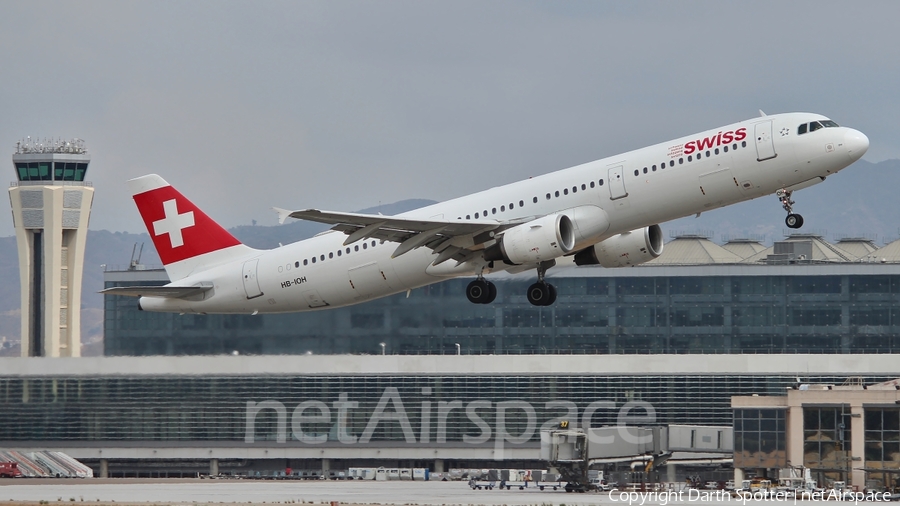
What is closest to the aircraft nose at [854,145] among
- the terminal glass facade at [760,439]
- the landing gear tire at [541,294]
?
the landing gear tire at [541,294]

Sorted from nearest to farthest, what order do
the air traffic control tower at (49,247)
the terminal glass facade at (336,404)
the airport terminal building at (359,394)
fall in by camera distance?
1. the airport terminal building at (359,394)
2. the terminal glass facade at (336,404)
3. the air traffic control tower at (49,247)

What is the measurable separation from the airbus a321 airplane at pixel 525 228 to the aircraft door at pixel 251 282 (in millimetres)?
50

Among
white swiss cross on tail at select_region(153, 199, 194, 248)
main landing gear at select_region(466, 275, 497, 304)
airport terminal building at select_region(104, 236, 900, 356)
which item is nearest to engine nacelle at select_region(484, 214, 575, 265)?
main landing gear at select_region(466, 275, 497, 304)

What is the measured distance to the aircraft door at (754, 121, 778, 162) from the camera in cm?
4453

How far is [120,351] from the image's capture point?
368ft

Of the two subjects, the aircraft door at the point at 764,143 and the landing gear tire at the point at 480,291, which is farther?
the landing gear tire at the point at 480,291

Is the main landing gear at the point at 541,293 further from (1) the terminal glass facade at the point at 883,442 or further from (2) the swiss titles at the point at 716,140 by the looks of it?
(1) the terminal glass facade at the point at 883,442

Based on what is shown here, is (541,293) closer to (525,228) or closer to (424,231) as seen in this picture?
(525,228)

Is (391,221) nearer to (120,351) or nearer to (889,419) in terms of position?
(889,419)

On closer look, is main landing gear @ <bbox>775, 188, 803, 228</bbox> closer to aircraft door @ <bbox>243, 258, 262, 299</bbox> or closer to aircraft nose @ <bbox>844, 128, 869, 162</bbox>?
aircraft nose @ <bbox>844, 128, 869, 162</bbox>

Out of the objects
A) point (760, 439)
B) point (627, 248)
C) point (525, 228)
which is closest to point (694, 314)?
point (760, 439)

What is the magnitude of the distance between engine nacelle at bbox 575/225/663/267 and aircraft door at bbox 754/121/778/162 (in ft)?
21.5

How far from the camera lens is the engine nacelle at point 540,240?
4631 cm

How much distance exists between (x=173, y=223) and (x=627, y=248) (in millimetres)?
18836
